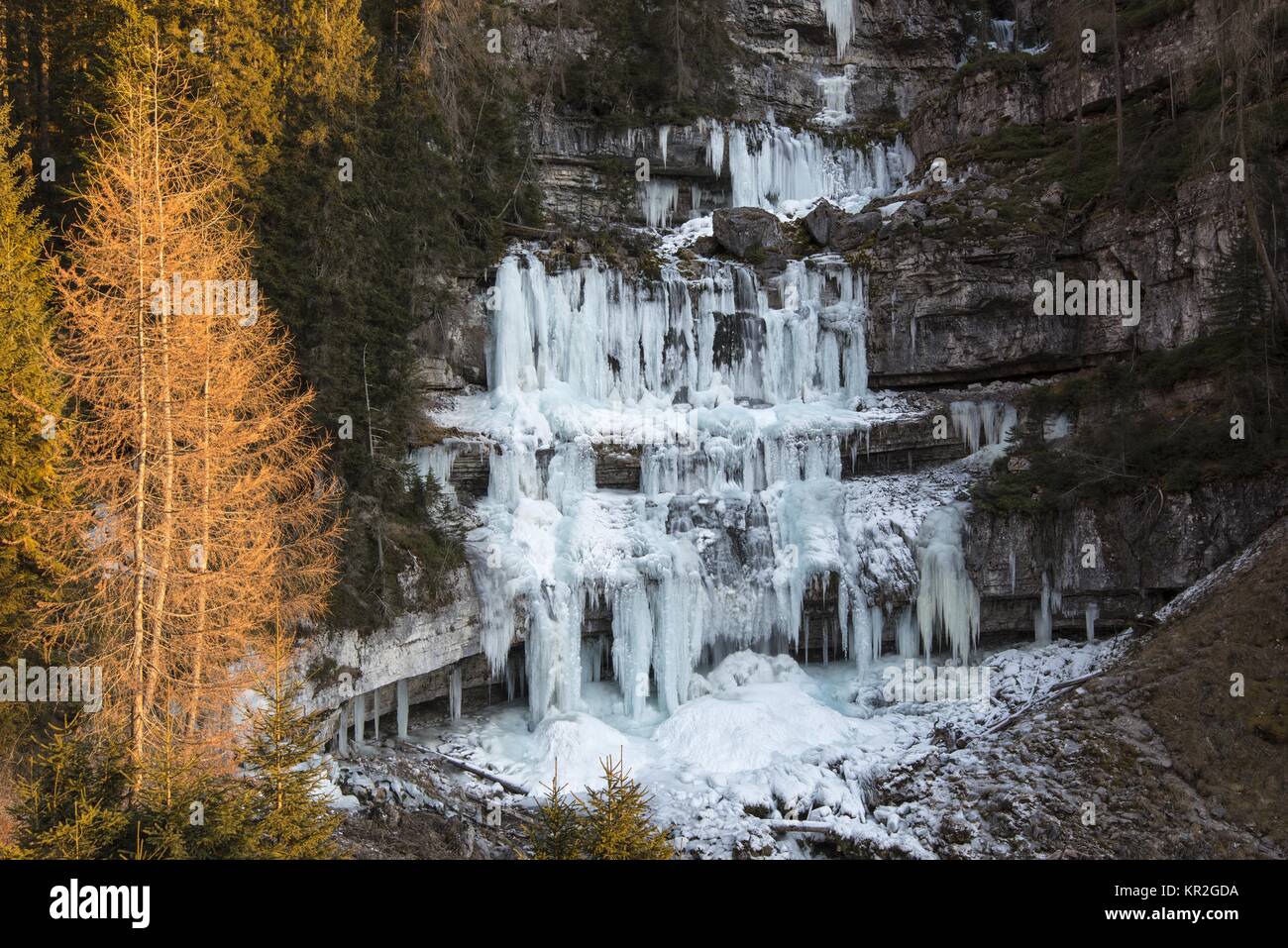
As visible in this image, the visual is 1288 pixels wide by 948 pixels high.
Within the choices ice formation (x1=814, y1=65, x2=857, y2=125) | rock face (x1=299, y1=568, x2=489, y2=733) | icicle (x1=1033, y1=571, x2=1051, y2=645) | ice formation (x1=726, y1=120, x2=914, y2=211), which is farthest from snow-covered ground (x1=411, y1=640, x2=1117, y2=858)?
ice formation (x1=814, y1=65, x2=857, y2=125)

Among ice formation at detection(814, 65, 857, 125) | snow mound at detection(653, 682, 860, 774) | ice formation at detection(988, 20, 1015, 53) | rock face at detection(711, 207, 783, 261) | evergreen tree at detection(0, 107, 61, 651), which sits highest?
ice formation at detection(988, 20, 1015, 53)

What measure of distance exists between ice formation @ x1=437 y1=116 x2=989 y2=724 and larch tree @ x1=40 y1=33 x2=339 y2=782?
6233 mm

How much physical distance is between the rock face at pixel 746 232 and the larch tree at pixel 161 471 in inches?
620

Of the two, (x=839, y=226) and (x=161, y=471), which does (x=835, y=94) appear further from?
(x=161, y=471)

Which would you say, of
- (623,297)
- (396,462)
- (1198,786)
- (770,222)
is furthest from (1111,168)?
(396,462)

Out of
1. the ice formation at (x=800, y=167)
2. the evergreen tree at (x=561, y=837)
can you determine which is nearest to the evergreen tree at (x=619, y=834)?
the evergreen tree at (x=561, y=837)

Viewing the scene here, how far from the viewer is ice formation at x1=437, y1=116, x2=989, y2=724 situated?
741 inches

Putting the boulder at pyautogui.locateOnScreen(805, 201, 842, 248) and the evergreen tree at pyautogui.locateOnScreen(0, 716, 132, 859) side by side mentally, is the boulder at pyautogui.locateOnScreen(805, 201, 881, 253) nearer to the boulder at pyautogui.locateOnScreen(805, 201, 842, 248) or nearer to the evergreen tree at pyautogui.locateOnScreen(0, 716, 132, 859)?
the boulder at pyautogui.locateOnScreen(805, 201, 842, 248)

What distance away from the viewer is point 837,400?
78.5 ft

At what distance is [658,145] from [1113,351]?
16269 millimetres

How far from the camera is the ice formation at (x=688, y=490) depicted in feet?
61.7

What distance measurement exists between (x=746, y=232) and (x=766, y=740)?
1519 cm

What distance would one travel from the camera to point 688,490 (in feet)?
69.3
